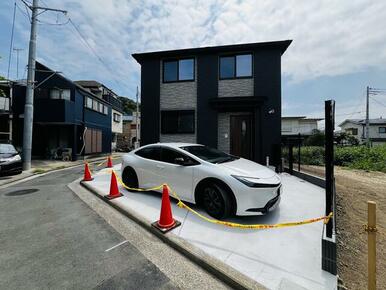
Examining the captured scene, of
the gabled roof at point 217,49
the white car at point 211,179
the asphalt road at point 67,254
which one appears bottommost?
the asphalt road at point 67,254

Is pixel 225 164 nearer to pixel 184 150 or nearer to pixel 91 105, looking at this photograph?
pixel 184 150

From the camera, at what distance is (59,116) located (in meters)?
14.9

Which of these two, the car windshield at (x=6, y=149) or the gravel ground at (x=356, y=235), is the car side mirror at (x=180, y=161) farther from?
the car windshield at (x=6, y=149)

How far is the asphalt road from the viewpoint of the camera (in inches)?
96.6

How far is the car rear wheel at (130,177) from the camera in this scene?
19.3 feet

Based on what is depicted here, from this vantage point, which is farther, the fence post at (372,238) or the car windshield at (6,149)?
the car windshield at (6,149)

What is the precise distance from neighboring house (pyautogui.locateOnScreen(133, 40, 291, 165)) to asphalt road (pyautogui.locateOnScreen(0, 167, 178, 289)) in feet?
20.9

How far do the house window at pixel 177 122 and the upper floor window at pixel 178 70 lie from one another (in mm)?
1657

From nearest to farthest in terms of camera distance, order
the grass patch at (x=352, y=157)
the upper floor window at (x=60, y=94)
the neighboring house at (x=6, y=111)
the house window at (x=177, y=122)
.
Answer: the house window at (x=177, y=122) → the grass patch at (x=352, y=157) → the neighboring house at (x=6, y=111) → the upper floor window at (x=60, y=94)

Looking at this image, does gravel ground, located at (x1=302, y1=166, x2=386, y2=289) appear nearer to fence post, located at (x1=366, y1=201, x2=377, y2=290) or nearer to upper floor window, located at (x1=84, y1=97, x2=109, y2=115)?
fence post, located at (x1=366, y1=201, x2=377, y2=290)

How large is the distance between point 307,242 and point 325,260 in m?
0.71

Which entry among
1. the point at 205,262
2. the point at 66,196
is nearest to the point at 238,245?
the point at 205,262

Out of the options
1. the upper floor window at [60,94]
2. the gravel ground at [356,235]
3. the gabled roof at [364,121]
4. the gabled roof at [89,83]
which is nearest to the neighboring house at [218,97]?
the gravel ground at [356,235]

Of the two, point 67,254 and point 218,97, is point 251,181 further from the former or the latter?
point 218,97
